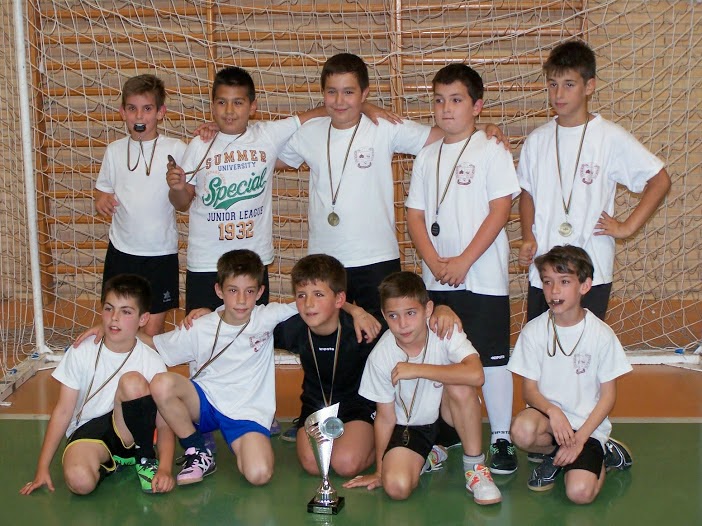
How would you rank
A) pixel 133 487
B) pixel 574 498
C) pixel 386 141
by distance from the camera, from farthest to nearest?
pixel 386 141
pixel 133 487
pixel 574 498

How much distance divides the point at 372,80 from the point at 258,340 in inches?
98.8

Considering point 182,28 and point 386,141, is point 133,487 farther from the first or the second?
point 182,28

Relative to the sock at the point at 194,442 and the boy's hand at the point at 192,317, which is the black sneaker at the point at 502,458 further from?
the boy's hand at the point at 192,317

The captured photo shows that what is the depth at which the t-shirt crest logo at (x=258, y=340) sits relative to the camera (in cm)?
316

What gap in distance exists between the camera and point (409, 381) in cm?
302

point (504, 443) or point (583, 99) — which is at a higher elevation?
point (583, 99)

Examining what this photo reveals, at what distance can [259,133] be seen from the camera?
11.6ft

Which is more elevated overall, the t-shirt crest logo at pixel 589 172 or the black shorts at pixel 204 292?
the t-shirt crest logo at pixel 589 172

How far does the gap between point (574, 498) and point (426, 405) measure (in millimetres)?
585

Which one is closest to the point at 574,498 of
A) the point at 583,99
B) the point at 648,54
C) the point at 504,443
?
the point at 504,443

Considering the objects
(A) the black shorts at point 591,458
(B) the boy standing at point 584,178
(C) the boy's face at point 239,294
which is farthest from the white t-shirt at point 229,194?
(A) the black shorts at point 591,458

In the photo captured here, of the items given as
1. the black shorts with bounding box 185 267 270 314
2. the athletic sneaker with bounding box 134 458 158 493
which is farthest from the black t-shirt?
the athletic sneaker with bounding box 134 458 158 493

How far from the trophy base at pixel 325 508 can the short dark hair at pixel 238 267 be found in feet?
2.79

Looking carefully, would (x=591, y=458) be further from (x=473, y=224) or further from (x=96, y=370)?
(x=96, y=370)
